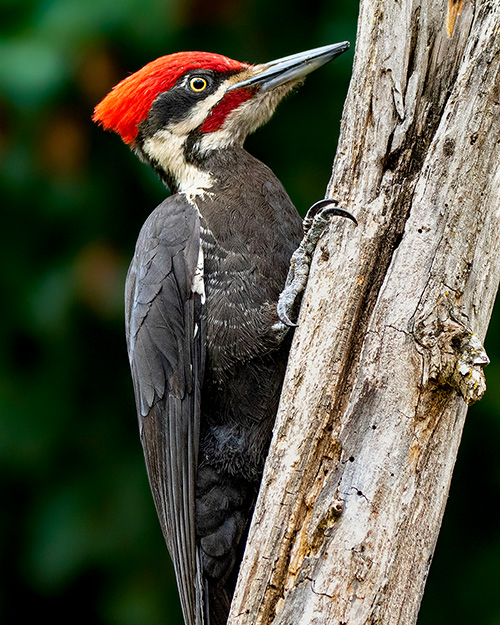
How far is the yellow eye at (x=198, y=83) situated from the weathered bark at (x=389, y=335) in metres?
0.97

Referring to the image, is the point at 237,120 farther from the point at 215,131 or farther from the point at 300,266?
the point at 300,266

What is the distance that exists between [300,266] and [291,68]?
891 millimetres

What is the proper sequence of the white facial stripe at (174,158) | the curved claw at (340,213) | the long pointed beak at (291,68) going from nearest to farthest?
the curved claw at (340,213), the long pointed beak at (291,68), the white facial stripe at (174,158)

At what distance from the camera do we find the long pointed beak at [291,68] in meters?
2.95

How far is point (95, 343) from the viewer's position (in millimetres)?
3619

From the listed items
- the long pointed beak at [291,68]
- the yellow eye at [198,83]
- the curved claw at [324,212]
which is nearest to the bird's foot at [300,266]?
the curved claw at [324,212]

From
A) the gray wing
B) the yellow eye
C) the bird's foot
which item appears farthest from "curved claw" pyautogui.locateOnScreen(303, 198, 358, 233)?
the yellow eye

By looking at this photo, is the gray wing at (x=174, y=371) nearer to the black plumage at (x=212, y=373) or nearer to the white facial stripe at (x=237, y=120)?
the black plumage at (x=212, y=373)

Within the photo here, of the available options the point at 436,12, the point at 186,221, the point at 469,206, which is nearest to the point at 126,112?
the point at 186,221

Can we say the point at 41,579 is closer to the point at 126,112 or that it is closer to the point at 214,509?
the point at 214,509

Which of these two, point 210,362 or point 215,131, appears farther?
point 215,131

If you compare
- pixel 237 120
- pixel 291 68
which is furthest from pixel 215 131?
pixel 291 68

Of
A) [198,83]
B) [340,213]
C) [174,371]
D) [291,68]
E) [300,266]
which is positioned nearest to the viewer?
[340,213]

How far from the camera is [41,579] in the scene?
3.50 meters
